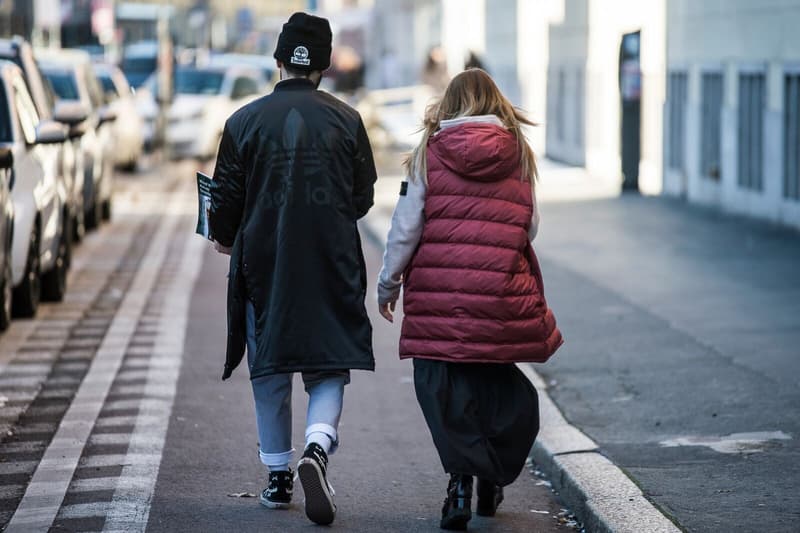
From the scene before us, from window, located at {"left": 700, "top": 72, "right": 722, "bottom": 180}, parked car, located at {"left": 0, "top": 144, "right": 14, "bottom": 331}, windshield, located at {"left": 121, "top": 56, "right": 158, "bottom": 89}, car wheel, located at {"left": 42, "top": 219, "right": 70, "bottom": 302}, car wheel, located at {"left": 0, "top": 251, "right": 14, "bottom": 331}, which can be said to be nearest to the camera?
parked car, located at {"left": 0, "top": 144, "right": 14, "bottom": 331}

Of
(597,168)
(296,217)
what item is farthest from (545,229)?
(296,217)

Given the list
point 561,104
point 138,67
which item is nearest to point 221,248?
point 561,104

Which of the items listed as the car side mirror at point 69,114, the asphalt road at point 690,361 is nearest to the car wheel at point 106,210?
the asphalt road at point 690,361

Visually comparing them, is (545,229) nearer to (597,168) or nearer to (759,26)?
(759,26)

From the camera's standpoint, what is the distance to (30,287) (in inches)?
503

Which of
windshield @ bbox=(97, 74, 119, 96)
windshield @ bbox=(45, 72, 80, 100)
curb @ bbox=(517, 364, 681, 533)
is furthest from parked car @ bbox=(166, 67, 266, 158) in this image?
curb @ bbox=(517, 364, 681, 533)

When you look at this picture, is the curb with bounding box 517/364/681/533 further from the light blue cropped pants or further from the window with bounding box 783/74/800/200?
the window with bounding box 783/74/800/200

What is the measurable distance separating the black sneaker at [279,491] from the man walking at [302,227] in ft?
1.00

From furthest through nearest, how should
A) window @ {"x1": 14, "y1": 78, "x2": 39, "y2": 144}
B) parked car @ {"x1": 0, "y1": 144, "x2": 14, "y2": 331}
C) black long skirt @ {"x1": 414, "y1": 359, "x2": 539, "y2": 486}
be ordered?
window @ {"x1": 14, "y1": 78, "x2": 39, "y2": 144}
parked car @ {"x1": 0, "y1": 144, "x2": 14, "y2": 331}
black long skirt @ {"x1": 414, "y1": 359, "x2": 539, "y2": 486}

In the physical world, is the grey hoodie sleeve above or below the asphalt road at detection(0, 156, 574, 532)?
above

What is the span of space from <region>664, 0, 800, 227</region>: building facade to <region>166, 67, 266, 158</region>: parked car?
10.9 metres

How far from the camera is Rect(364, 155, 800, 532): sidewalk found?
7.02 metres

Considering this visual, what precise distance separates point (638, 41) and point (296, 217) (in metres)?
18.0

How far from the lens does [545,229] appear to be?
1903 cm
